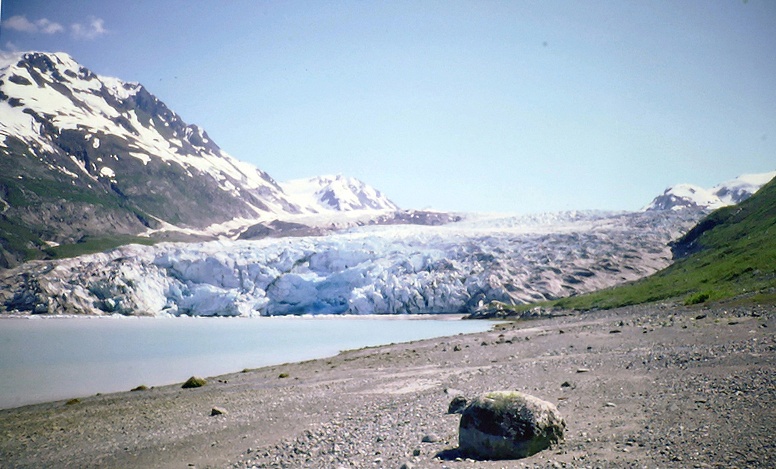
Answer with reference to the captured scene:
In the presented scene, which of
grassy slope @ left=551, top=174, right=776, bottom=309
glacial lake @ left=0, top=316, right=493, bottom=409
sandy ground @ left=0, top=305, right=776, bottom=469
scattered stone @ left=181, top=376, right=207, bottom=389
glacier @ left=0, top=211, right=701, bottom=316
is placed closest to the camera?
sandy ground @ left=0, top=305, right=776, bottom=469

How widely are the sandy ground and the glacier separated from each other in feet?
159

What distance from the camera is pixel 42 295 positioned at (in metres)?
70.4

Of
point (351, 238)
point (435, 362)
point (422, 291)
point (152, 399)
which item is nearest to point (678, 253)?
point (422, 291)

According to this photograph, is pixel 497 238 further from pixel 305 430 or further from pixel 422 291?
pixel 305 430

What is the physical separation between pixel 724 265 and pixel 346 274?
4914 centimetres

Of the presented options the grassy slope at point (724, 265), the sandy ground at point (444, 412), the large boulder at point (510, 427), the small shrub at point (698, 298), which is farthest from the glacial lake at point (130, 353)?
the grassy slope at point (724, 265)

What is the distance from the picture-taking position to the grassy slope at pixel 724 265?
1128 inches

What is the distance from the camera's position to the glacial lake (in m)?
22.8

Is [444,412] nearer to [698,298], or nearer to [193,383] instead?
[193,383]

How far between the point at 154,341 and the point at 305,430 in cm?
3472

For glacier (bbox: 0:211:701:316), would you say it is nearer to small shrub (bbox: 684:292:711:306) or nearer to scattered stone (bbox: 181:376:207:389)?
small shrub (bbox: 684:292:711:306)

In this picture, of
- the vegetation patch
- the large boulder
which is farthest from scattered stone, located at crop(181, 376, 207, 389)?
the vegetation patch

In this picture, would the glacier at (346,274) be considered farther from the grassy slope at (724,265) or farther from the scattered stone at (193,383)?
the scattered stone at (193,383)

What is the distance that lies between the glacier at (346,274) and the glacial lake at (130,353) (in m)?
15.5
